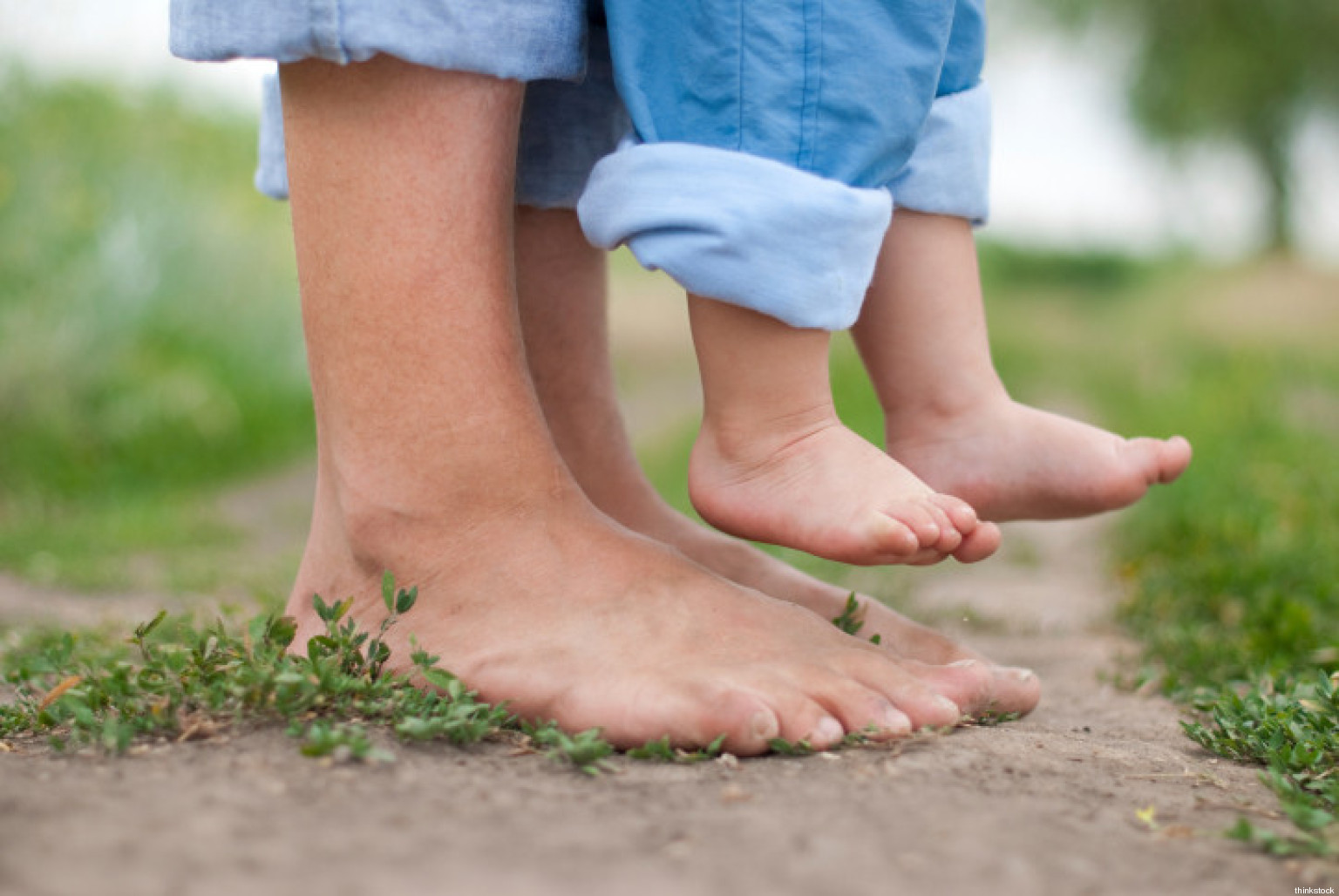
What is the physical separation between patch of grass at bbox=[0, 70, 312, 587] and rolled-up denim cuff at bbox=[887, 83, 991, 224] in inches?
109

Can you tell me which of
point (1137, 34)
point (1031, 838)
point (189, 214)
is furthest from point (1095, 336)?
point (1031, 838)

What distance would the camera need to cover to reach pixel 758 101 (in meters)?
1.39

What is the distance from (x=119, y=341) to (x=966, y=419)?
452 cm

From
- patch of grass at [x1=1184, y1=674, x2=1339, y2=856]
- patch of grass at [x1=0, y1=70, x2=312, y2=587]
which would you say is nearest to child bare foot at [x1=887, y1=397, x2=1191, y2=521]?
patch of grass at [x1=1184, y1=674, x2=1339, y2=856]

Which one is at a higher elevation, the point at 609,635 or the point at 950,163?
the point at 950,163

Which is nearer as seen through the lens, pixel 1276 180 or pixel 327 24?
pixel 327 24

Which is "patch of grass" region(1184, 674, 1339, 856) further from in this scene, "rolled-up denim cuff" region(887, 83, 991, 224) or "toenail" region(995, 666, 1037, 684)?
"rolled-up denim cuff" region(887, 83, 991, 224)

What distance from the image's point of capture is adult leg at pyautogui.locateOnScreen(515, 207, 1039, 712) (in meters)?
1.86

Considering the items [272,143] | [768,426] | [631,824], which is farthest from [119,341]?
[631,824]

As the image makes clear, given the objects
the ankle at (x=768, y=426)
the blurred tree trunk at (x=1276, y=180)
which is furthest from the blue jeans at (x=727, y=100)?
the blurred tree trunk at (x=1276, y=180)

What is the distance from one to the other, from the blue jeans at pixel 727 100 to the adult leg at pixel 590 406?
0.39 m

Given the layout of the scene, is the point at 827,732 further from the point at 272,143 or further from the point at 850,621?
the point at 272,143

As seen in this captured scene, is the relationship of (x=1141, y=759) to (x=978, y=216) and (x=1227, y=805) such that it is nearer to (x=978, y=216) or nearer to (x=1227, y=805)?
(x=1227, y=805)

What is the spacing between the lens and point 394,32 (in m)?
1.37
